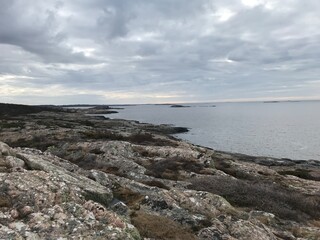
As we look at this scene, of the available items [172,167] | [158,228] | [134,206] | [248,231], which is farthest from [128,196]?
[172,167]

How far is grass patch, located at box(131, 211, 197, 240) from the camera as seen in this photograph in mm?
11805

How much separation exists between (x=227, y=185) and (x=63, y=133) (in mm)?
30432

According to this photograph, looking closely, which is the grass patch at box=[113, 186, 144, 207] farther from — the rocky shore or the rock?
the rock

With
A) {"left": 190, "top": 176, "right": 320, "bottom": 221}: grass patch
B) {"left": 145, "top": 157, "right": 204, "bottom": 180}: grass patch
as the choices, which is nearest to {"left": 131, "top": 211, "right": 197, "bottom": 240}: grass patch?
{"left": 190, "top": 176, "right": 320, "bottom": 221}: grass patch

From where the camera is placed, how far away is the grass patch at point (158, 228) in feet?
38.7

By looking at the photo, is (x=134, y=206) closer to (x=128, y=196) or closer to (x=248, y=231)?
(x=128, y=196)

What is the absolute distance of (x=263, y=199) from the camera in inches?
773

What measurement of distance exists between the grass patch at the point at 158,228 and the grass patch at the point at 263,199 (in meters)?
7.26

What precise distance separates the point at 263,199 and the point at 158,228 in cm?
965

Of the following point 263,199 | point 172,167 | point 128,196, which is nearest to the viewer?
point 128,196

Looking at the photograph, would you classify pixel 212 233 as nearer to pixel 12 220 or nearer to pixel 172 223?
pixel 172 223

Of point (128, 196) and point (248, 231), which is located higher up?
point (128, 196)

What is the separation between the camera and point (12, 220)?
34.7ft

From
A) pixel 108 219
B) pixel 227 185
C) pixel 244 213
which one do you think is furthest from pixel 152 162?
pixel 108 219
